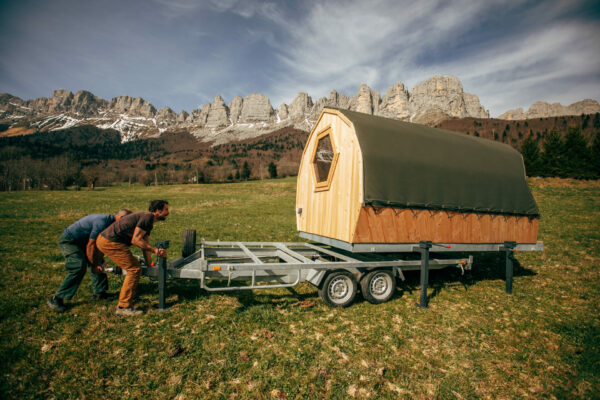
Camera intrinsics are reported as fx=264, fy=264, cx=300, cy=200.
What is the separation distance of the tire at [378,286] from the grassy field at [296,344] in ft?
0.75

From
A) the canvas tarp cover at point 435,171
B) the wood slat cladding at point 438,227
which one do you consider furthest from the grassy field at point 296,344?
the canvas tarp cover at point 435,171

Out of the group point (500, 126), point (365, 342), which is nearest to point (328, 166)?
point (365, 342)

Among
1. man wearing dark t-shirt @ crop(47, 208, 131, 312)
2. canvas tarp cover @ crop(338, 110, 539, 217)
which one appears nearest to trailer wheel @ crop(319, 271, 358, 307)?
canvas tarp cover @ crop(338, 110, 539, 217)

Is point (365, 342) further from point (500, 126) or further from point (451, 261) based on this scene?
point (500, 126)

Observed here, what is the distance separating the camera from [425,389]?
4.00 metres

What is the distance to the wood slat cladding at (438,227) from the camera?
258 inches

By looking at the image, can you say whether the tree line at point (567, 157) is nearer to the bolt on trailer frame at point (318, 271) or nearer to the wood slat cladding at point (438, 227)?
the wood slat cladding at point (438, 227)

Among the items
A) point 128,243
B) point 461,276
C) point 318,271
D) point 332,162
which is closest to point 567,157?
point 461,276

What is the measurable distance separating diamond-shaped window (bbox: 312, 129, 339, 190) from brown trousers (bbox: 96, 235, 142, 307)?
508 centimetres

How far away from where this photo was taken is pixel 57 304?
218 inches

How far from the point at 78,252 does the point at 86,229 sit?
0.49 meters

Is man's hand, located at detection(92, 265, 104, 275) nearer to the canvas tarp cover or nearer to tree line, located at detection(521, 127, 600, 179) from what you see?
the canvas tarp cover

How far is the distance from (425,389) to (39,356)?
6.04 metres

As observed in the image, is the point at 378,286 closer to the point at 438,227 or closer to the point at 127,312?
the point at 438,227
